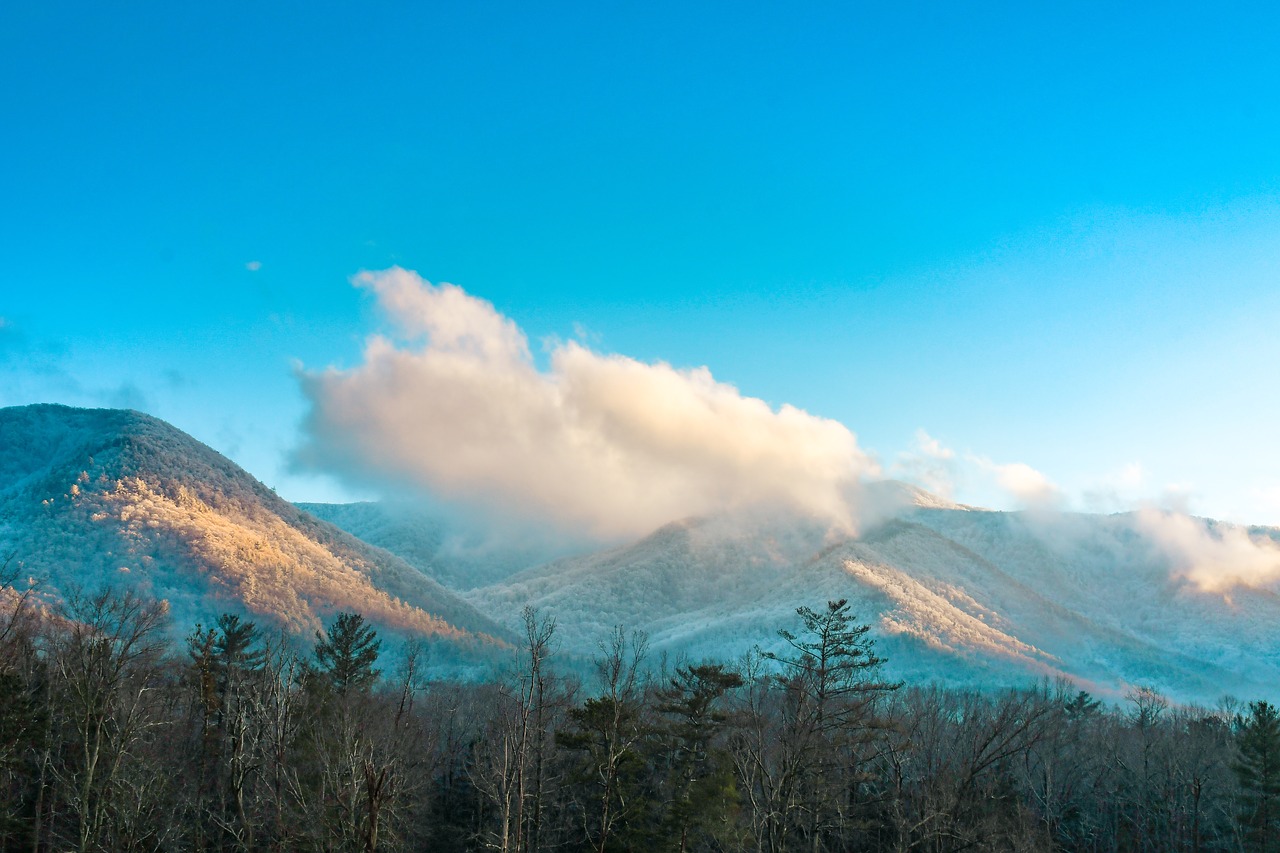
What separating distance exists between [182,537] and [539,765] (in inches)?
5295

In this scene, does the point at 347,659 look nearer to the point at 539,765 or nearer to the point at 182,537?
the point at 539,765

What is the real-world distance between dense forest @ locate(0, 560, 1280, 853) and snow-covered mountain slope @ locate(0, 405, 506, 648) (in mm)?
86593

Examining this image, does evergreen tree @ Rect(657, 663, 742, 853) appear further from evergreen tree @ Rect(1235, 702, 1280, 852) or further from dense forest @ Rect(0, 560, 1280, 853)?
evergreen tree @ Rect(1235, 702, 1280, 852)

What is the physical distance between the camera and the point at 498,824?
45125 mm

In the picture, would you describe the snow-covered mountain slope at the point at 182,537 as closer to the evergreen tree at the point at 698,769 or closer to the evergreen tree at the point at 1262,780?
the evergreen tree at the point at 698,769

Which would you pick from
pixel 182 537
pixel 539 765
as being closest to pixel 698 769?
pixel 539 765

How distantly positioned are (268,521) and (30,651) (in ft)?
461

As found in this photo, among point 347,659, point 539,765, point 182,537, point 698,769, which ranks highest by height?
point 182,537

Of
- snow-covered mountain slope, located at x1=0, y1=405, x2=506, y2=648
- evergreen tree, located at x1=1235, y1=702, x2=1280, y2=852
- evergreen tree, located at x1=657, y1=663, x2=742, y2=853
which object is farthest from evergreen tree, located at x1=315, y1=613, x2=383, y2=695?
snow-covered mountain slope, located at x1=0, y1=405, x2=506, y2=648

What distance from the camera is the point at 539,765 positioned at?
32969mm

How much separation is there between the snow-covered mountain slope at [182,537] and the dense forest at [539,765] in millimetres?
86593

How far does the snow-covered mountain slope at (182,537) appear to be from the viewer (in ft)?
430

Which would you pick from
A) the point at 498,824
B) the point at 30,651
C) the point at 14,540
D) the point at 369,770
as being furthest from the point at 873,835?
the point at 14,540

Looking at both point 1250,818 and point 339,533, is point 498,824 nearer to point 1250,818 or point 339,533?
point 1250,818
